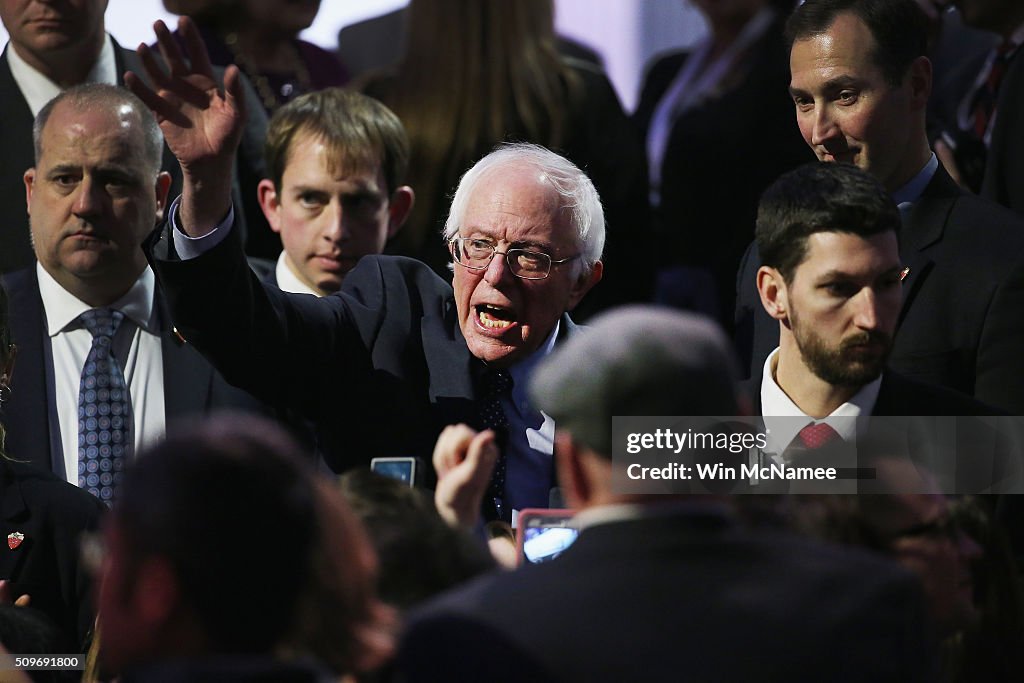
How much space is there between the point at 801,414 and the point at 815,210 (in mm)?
449

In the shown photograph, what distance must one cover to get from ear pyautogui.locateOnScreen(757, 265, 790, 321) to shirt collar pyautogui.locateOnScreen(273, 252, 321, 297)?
146 centimetres

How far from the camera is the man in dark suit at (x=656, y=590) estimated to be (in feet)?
7.34

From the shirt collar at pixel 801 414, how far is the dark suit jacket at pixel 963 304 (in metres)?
0.29

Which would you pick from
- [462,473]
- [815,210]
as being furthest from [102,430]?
[815,210]

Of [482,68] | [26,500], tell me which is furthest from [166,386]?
[482,68]

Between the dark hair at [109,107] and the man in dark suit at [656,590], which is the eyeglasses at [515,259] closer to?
the dark hair at [109,107]

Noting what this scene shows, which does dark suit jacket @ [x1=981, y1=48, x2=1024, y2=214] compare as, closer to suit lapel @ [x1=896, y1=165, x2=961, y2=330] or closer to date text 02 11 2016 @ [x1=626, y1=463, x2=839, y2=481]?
suit lapel @ [x1=896, y1=165, x2=961, y2=330]

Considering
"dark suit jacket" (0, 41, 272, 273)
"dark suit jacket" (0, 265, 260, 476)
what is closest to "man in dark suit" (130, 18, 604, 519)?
"dark suit jacket" (0, 265, 260, 476)

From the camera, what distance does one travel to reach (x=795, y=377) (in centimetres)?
363

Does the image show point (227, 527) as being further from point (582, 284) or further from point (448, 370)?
point (582, 284)

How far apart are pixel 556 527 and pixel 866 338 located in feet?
2.91

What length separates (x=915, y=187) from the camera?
13.7 feet

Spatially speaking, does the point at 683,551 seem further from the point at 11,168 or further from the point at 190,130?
the point at 11,168

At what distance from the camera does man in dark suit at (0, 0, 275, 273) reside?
4.80 meters
